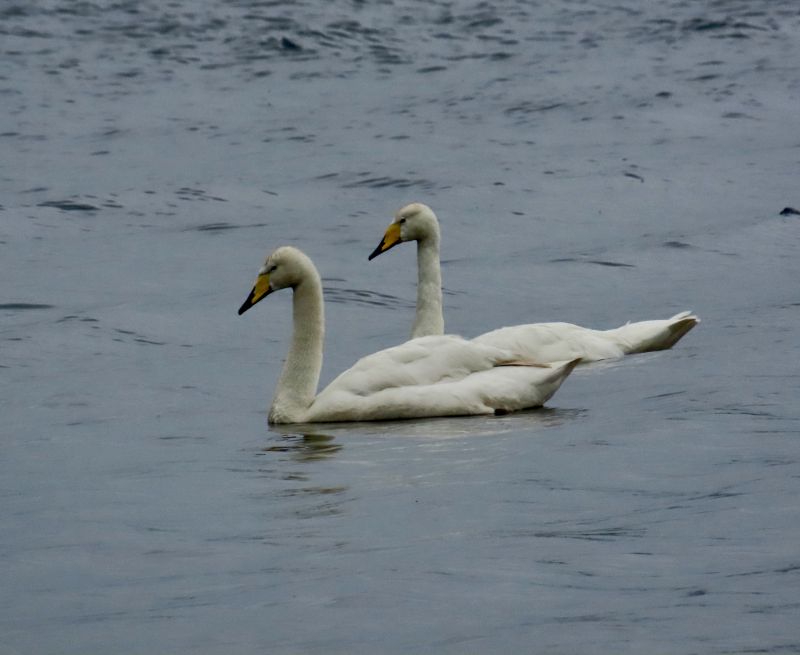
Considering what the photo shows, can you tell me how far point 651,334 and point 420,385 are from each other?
2989 millimetres

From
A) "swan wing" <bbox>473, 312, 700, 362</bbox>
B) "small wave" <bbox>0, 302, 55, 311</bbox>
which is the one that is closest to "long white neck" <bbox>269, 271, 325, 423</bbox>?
"swan wing" <bbox>473, 312, 700, 362</bbox>

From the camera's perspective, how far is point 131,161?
26.8 m

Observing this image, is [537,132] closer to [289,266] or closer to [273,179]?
[273,179]

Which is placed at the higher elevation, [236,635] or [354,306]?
[236,635]

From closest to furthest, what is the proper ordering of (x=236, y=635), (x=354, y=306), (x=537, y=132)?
1. (x=236, y=635)
2. (x=354, y=306)
3. (x=537, y=132)

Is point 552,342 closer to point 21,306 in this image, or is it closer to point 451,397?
point 451,397

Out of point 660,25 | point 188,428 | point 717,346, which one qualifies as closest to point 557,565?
point 188,428

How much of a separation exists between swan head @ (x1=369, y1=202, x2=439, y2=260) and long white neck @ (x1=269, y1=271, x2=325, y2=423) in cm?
184

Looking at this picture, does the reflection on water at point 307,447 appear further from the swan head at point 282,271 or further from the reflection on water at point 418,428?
the swan head at point 282,271

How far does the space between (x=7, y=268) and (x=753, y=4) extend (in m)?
22.5

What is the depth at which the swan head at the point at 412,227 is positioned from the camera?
14539mm

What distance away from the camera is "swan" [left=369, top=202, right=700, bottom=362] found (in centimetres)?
1344

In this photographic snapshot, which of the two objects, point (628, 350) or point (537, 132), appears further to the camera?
point (537, 132)

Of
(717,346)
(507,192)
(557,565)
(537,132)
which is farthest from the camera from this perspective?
(537,132)
